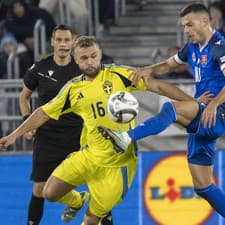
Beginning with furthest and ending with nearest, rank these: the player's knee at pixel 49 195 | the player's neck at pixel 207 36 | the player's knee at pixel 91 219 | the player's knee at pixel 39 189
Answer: the player's knee at pixel 39 189 < the player's knee at pixel 49 195 < the player's knee at pixel 91 219 < the player's neck at pixel 207 36

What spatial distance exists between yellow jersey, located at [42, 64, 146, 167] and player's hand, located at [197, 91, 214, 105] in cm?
51

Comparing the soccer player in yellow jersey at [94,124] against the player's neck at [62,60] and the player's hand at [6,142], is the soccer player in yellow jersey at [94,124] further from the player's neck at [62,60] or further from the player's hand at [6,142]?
the player's neck at [62,60]

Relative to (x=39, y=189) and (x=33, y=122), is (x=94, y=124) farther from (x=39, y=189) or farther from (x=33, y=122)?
(x=39, y=189)

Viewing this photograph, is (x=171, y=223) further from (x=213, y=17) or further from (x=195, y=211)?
(x=213, y=17)

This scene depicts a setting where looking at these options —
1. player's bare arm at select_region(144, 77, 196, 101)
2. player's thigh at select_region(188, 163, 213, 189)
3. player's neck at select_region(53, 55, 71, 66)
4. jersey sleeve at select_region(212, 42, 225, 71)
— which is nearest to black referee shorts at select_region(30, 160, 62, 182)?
player's neck at select_region(53, 55, 71, 66)

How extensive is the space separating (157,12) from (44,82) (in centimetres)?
452

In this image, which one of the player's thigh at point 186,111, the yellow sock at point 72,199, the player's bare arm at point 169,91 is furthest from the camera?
the yellow sock at point 72,199

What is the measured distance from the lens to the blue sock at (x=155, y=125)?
9.61m

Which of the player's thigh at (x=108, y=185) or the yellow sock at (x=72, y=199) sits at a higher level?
the player's thigh at (x=108, y=185)

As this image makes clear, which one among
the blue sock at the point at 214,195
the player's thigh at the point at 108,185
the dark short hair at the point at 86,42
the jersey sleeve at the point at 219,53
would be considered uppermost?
the dark short hair at the point at 86,42

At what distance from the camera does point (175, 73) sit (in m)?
13.4

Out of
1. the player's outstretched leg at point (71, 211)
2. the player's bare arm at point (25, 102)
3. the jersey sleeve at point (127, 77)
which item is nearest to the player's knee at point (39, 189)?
the player's outstretched leg at point (71, 211)

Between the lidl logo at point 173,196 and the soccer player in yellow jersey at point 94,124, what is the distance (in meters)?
1.66

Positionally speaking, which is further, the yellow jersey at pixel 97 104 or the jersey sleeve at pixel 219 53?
the yellow jersey at pixel 97 104
